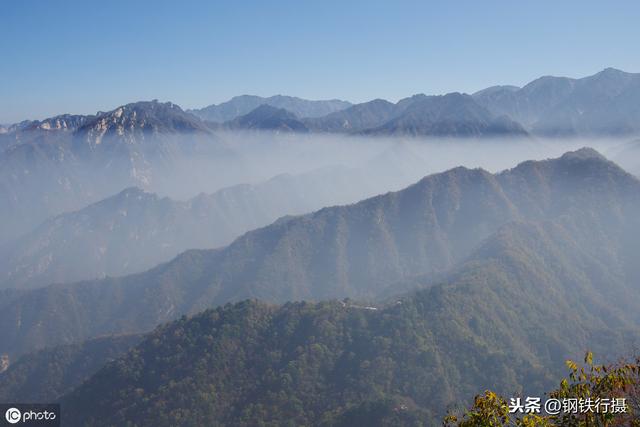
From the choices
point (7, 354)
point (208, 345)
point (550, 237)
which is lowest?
point (7, 354)

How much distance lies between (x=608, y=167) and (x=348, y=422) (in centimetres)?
15590

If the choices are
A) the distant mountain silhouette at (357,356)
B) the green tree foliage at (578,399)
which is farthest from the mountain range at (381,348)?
the green tree foliage at (578,399)

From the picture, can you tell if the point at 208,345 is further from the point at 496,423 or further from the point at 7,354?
the point at 7,354

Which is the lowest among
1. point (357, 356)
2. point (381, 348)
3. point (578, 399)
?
point (357, 356)

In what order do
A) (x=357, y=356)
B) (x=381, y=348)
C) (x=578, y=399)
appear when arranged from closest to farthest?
(x=578, y=399) → (x=381, y=348) → (x=357, y=356)

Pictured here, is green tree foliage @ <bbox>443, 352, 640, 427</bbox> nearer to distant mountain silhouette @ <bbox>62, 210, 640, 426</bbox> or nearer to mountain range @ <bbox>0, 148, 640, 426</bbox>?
distant mountain silhouette @ <bbox>62, 210, 640, 426</bbox>

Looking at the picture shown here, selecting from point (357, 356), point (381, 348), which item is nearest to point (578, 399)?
point (381, 348)

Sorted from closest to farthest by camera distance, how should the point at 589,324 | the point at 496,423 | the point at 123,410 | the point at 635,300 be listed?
the point at 496,423, the point at 123,410, the point at 589,324, the point at 635,300

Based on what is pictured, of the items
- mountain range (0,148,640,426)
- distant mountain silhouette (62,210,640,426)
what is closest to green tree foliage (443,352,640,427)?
distant mountain silhouette (62,210,640,426)

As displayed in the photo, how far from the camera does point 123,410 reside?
93812mm

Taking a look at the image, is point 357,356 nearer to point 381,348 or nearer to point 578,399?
point 381,348

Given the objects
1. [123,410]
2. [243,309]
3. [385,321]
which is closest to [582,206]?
[385,321]

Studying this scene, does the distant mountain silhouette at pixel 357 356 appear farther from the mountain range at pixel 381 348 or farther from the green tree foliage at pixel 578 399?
the green tree foliage at pixel 578 399

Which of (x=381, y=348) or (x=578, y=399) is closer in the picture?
(x=578, y=399)
